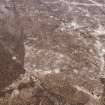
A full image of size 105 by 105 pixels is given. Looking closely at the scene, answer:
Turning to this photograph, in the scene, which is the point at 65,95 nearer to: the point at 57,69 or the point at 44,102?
the point at 44,102

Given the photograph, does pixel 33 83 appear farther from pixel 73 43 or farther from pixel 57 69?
pixel 73 43

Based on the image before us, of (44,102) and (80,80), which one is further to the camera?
(80,80)

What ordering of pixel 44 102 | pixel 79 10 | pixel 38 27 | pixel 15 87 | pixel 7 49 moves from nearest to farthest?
1. pixel 44 102
2. pixel 15 87
3. pixel 7 49
4. pixel 38 27
5. pixel 79 10

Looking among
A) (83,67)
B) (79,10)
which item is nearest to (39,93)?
(83,67)

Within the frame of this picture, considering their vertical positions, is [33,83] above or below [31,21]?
below

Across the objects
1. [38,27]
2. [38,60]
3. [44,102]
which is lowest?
[44,102]

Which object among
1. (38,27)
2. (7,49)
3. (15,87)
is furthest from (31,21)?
(15,87)

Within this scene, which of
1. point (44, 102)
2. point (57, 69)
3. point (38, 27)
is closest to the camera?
point (44, 102)
